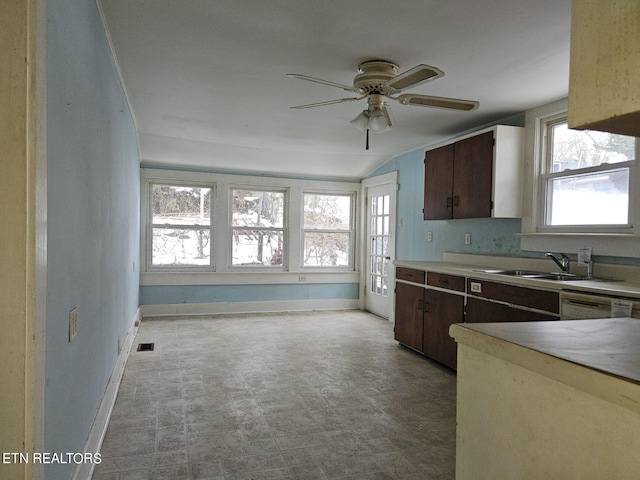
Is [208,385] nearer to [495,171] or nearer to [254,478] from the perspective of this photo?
[254,478]

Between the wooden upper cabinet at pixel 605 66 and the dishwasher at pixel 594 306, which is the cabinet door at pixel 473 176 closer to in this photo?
the dishwasher at pixel 594 306

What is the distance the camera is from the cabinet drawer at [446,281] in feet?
11.9

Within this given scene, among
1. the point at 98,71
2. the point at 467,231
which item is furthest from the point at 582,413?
the point at 467,231

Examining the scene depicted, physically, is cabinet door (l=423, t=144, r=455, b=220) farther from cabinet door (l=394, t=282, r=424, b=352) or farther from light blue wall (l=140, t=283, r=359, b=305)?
light blue wall (l=140, t=283, r=359, b=305)

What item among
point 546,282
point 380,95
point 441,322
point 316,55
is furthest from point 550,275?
point 316,55

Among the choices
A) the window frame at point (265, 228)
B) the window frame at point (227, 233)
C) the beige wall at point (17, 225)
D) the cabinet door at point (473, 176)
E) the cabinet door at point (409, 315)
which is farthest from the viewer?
the window frame at point (265, 228)

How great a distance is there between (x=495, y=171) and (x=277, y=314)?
3792 millimetres

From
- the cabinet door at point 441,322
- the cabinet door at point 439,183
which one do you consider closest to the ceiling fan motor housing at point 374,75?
the cabinet door at point 439,183

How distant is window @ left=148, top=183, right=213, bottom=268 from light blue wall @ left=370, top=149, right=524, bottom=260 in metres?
2.70

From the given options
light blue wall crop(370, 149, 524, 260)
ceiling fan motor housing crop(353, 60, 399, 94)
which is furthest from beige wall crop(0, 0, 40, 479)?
light blue wall crop(370, 149, 524, 260)

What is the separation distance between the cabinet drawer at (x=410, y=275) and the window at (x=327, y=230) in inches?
91.0

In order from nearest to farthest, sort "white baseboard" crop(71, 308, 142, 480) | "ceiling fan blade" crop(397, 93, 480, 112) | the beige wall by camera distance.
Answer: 1. the beige wall
2. "white baseboard" crop(71, 308, 142, 480)
3. "ceiling fan blade" crop(397, 93, 480, 112)

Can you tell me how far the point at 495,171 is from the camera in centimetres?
371

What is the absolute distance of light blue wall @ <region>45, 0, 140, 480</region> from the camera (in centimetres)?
137
